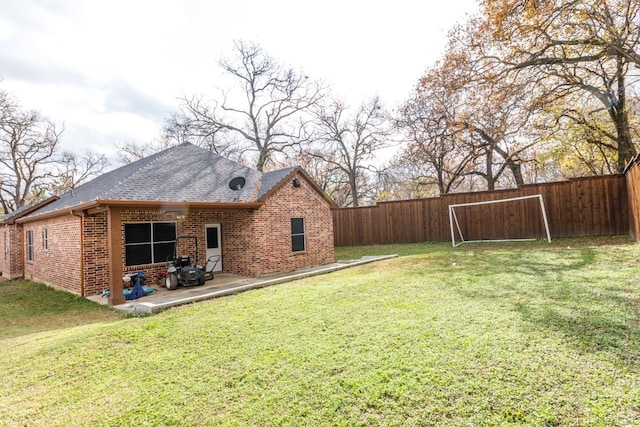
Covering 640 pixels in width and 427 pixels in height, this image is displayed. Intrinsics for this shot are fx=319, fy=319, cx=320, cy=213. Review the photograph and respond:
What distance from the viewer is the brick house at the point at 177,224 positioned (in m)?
8.09

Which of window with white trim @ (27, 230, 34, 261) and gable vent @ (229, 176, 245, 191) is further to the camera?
window with white trim @ (27, 230, 34, 261)

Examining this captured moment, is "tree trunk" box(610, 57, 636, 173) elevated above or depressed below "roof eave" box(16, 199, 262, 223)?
above

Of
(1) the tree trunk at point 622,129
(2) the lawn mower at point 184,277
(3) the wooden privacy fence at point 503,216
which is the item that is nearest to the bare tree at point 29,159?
(2) the lawn mower at point 184,277

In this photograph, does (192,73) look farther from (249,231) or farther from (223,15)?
(249,231)

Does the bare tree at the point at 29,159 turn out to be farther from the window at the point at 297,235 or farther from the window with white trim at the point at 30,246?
the window at the point at 297,235

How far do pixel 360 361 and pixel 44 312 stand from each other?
7.74 meters

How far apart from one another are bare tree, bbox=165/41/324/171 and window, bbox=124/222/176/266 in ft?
43.1

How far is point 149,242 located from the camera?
30.6ft

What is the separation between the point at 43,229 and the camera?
1057 centimetres

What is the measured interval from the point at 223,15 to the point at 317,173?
63.0 ft

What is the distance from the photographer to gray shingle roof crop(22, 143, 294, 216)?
27.3 ft

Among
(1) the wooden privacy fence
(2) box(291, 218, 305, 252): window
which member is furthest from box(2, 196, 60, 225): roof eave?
(1) the wooden privacy fence

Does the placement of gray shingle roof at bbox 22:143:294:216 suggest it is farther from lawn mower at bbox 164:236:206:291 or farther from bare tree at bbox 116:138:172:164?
bare tree at bbox 116:138:172:164

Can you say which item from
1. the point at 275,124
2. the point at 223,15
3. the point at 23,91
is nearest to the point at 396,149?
the point at 275,124
